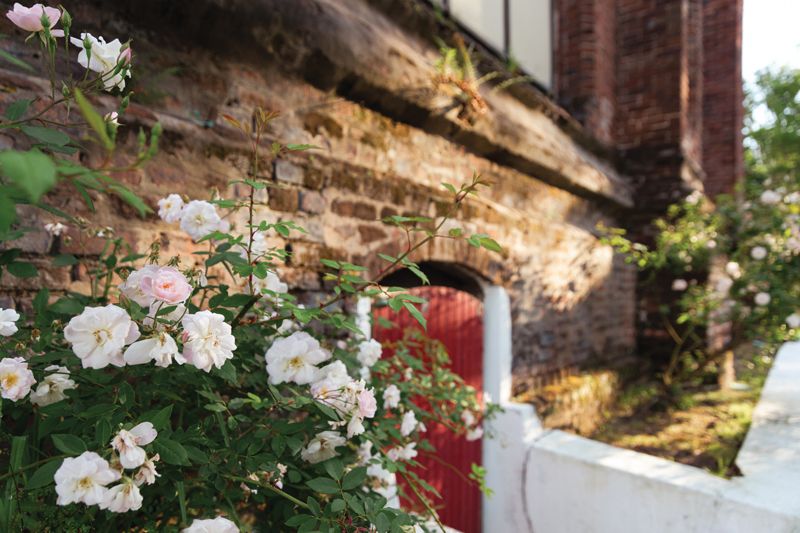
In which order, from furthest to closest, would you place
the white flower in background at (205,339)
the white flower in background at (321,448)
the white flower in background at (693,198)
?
the white flower in background at (693,198) → the white flower in background at (321,448) → the white flower in background at (205,339)

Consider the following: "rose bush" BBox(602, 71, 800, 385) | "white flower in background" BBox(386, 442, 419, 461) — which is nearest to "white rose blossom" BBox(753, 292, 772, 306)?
"rose bush" BBox(602, 71, 800, 385)

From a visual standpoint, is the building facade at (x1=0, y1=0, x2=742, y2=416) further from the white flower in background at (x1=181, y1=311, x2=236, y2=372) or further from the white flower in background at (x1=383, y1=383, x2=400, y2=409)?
the white flower in background at (x1=181, y1=311, x2=236, y2=372)

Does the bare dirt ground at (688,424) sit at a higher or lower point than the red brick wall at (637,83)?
lower

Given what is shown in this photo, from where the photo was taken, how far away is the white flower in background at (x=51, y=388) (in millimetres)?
1105

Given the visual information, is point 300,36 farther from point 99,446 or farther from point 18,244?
point 99,446

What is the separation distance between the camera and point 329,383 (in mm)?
1313

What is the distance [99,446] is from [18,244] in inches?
35.5

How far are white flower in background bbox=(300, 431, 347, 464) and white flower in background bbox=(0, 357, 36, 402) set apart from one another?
2.22ft

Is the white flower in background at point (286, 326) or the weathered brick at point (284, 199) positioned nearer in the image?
the white flower in background at point (286, 326)

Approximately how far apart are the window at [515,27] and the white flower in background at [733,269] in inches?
102

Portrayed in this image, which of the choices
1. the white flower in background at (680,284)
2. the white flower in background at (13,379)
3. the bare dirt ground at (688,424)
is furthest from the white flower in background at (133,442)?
the white flower in background at (680,284)

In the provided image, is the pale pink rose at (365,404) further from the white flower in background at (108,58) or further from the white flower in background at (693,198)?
the white flower in background at (693,198)

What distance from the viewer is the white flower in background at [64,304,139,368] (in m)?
0.95

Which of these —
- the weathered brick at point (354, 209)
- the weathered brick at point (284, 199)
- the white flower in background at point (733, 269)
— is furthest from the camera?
the white flower in background at point (733, 269)
